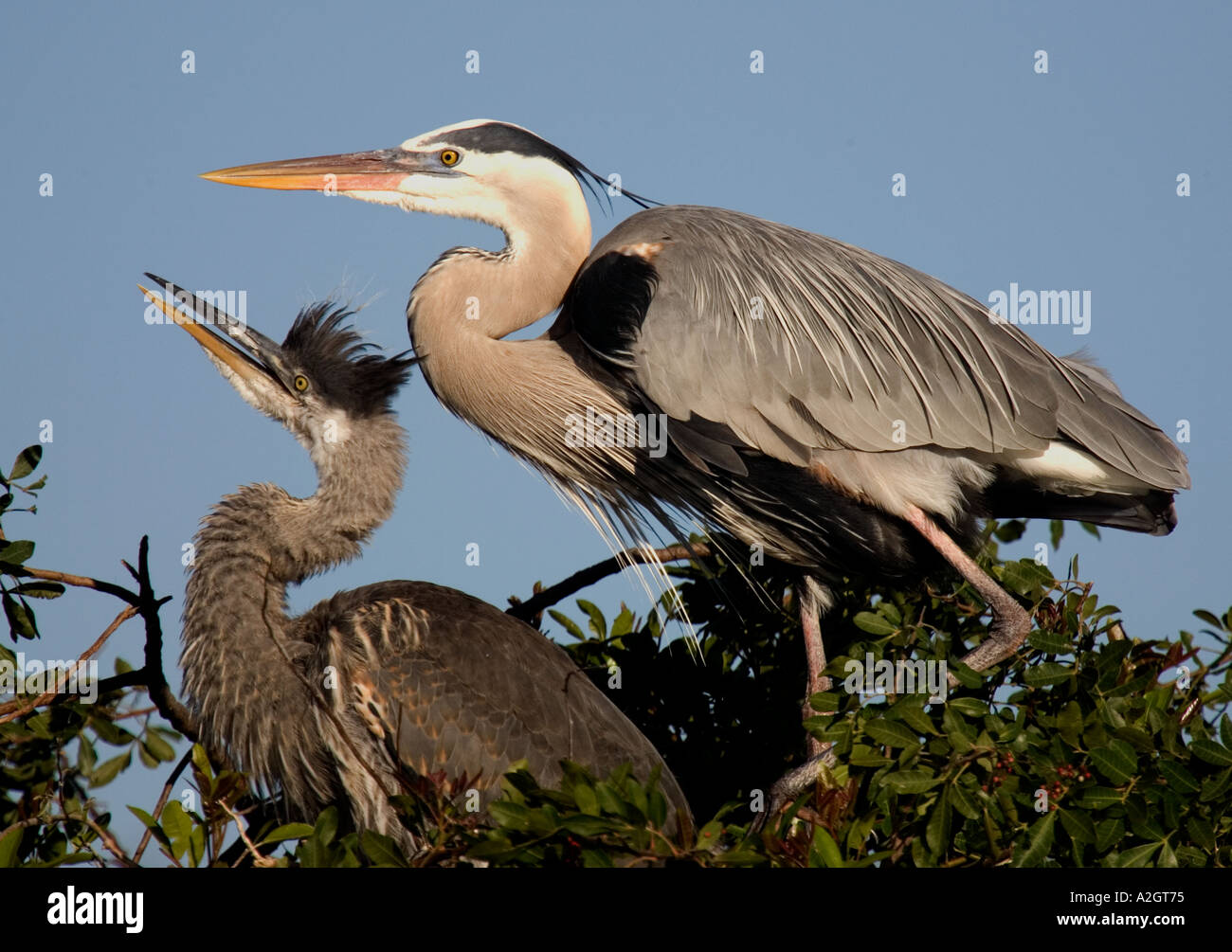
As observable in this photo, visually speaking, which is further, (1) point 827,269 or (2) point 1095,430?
(1) point 827,269

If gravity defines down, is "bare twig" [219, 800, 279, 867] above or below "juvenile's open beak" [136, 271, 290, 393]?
below

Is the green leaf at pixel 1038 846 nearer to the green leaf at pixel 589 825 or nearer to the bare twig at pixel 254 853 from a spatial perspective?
the green leaf at pixel 589 825

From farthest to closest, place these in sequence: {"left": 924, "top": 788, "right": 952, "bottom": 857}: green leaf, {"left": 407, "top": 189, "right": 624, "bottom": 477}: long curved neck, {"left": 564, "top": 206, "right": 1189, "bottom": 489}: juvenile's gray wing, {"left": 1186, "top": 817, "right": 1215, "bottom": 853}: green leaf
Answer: {"left": 407, "top": 189, "right": 624, "bottom": 477}: long curved neck, {"left": 564, "top": 206, "right": 1189, "bottom": 489}: juvenile's gray wing, {"left": 924, "top": 788, "right": 952, "bottom": 857}: green leaf, {"left": 1186, "top": 817, "right": 1215, "bottom": 853}: green leaf

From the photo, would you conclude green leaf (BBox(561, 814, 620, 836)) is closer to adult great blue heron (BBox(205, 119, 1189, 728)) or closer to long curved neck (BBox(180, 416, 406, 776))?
long curved neck (BBox(180, 416, 406, 776))

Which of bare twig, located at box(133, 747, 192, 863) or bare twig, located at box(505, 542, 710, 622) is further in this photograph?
bare twig, located at box(505, 542, 710, 622)

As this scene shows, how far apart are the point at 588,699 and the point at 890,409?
1.35 m

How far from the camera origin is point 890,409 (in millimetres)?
4289

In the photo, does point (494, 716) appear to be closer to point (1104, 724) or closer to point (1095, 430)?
point (1104, 724)

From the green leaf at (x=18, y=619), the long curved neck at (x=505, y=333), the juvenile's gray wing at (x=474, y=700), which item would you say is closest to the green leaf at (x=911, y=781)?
the juvenile's gray wing at (x=474, y=700)

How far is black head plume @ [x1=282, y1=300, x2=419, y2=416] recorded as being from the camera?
168 inches

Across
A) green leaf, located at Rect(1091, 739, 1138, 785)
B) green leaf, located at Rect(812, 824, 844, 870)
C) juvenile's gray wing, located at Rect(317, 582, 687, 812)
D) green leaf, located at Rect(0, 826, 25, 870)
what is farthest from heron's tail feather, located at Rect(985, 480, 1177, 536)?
green leaf, located at Rect(0, 826, 25, 870)

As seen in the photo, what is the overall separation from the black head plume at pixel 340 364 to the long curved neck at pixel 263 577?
0.33 ft

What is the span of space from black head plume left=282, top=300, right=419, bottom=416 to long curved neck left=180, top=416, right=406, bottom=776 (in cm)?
10
